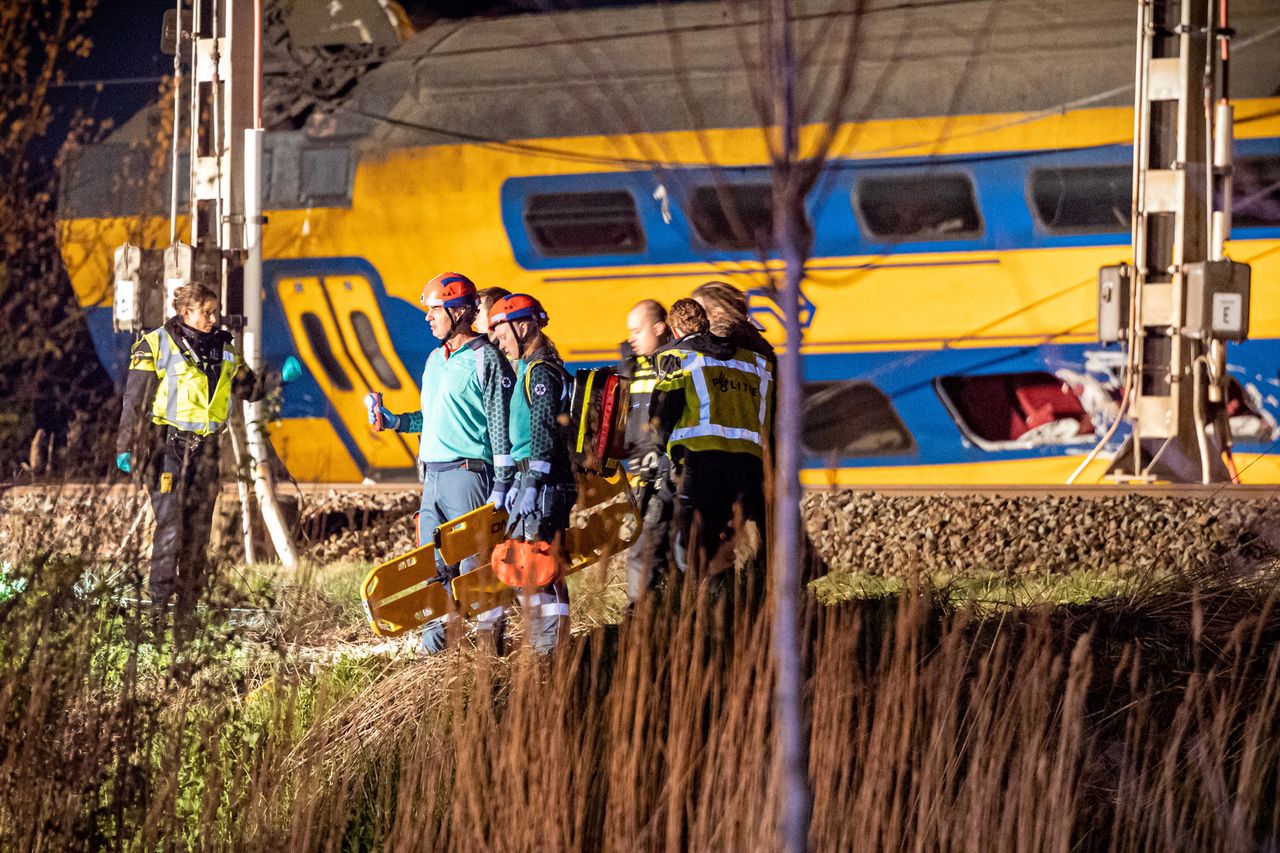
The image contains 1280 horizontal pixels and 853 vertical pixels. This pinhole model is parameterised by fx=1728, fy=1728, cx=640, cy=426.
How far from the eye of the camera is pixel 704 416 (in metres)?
6.54

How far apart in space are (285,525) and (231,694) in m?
4.26

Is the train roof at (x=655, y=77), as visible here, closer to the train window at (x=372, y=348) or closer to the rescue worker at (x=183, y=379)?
the train window at (x=372, y=348)

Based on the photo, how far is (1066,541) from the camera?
9.16 metres

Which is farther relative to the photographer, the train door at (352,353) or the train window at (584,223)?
the train door at (352,353)

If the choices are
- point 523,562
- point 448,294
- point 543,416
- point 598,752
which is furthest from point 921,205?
point 523,562

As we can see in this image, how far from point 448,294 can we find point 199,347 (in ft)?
6.37

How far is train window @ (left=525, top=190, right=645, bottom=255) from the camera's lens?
11844mm

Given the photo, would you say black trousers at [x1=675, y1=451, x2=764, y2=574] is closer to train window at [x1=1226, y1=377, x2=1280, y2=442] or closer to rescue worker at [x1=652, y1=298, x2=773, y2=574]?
rescue worker at [x1=652, y1=298, x2=773, y2=574]

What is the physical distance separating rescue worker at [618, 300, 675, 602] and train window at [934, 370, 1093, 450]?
4.74 m

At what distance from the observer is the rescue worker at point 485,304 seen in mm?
6652

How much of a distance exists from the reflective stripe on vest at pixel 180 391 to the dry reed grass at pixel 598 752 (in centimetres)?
293

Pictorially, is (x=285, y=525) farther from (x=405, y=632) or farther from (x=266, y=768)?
(x=266, y=768)

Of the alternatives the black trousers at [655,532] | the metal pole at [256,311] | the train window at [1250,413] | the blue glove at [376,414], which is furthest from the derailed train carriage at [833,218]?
Result: the black trousers at [655,532]

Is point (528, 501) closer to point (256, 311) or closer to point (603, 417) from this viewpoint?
point (603, 417)
